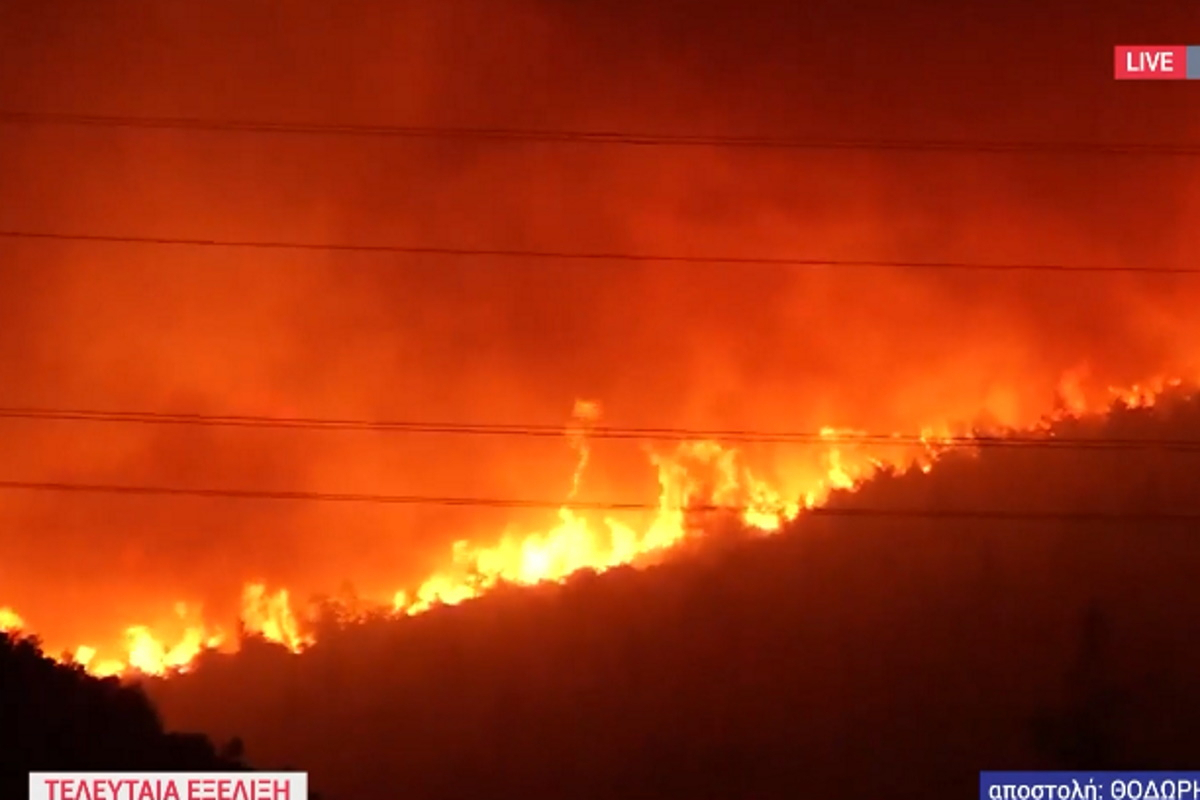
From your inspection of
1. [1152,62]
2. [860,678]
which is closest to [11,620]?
[860,678]

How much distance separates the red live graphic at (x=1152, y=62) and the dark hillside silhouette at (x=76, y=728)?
794cm

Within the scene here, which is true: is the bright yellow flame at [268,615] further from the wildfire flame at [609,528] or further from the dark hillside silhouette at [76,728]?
the dark hillside silhouette at [76,728]

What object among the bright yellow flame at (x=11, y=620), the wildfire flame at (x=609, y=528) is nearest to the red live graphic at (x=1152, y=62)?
the wildfire flame at (x=609, y=528)

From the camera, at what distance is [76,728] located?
8.42 meters

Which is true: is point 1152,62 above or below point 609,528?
above

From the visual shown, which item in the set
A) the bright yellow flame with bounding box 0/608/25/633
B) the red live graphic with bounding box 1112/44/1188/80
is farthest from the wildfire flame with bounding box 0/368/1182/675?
the red live graphic with bounding box 1112/44/1188/80

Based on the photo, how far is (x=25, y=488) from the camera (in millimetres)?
8633

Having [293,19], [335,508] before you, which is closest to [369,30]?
[293,19]

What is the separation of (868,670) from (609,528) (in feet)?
6.73

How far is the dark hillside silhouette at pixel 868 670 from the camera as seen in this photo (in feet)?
28.2

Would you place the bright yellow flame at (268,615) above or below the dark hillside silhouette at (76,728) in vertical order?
above

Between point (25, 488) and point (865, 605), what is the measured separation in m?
5.88

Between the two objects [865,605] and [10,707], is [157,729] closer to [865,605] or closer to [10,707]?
[10,707]

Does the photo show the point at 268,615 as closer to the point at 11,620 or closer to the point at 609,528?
the point at 11,620
